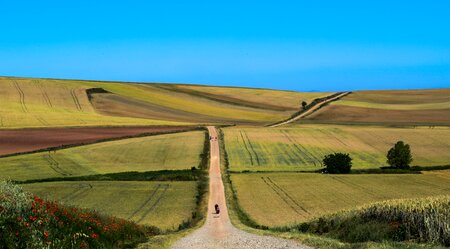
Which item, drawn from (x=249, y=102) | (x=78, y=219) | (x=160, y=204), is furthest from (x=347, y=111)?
(x=78, y=219)

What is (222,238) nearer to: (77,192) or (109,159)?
(77,192)

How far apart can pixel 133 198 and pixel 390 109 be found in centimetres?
10590

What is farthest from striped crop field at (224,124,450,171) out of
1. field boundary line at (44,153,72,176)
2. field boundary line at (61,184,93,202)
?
field boundary line at (44,153,72,176)

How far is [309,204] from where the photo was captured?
47906 millimetres

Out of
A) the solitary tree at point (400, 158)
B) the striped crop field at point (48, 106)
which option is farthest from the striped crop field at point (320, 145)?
the striped crop field at point (48, 106)

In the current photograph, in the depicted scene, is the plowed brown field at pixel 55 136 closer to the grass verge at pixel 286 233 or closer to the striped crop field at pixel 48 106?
the striped crop field at pixel 48 106

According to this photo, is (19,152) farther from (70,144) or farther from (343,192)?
(343,192)

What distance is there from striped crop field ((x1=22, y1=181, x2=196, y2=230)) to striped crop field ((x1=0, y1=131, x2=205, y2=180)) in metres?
8.73

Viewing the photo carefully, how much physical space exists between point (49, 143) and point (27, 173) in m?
20.0

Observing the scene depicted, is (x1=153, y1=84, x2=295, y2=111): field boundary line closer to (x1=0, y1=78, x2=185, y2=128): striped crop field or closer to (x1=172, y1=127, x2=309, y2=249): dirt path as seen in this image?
(x1=0, y1=78, x2=185, y2=128): striped crop field

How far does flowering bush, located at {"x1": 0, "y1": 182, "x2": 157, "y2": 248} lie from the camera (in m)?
16.8

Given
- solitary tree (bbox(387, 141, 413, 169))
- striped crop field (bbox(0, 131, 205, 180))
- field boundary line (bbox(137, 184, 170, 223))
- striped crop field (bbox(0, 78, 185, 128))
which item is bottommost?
field boundary line (bbox(137, 184, 170, 223))

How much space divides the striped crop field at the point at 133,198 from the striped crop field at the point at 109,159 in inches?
344

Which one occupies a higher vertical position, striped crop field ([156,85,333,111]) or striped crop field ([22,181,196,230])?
striped crop field ([156,85,333,111])
